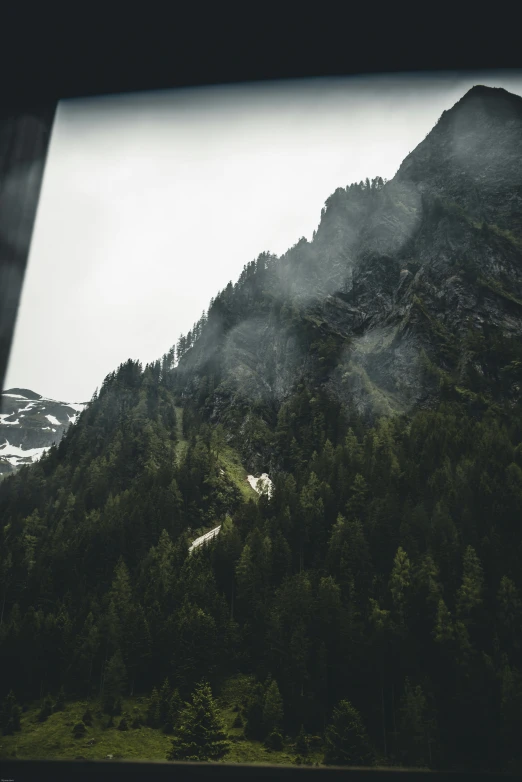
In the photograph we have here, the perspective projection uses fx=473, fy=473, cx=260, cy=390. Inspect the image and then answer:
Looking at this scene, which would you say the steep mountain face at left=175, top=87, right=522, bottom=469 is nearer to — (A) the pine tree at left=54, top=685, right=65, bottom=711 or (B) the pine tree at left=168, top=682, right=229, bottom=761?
(A) the pine tree at left=54, top=685, right=65, bottom=711

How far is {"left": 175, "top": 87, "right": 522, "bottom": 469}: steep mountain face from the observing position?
130 m

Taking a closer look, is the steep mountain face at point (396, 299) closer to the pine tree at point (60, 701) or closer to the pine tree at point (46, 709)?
the pine tree at point (60, 701)

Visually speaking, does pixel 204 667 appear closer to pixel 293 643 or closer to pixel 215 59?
pixel 293 643

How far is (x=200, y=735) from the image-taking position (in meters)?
40.4

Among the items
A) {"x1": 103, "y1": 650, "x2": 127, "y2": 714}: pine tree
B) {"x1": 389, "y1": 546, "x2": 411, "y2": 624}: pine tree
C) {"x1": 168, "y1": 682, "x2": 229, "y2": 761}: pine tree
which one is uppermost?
{"x1": 389, "y1": 546, "x2": 411, "y2": 624}: pine tree

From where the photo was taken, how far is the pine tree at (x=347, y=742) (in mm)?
37312

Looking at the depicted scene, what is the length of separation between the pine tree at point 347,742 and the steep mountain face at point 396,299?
87584 mm

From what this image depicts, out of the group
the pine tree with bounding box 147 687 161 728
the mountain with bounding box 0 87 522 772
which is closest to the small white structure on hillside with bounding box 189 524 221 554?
the mountain with bounding box 0 87 522 772

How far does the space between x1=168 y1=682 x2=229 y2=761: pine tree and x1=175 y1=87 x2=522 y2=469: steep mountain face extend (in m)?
88.8

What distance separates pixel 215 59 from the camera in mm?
4703

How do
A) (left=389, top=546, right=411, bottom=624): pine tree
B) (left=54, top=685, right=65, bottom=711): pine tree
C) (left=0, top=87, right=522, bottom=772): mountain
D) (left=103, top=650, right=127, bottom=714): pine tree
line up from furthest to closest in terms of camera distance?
(left=103, top=650, right=127, bottom=714): pine tree, (left=54, top=685, right=65, bottom=711): pine tree, (left=389, top=546, right=411, bottom=624): pine tree, (left=0, top=87, right=522, bottom=772): mountain

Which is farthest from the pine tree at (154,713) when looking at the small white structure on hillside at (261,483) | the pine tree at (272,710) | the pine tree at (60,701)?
the small white structure on hillside at (261,483)

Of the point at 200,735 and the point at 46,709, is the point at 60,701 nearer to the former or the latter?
the point at 46,709

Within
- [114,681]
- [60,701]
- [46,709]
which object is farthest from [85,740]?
[60,701]
